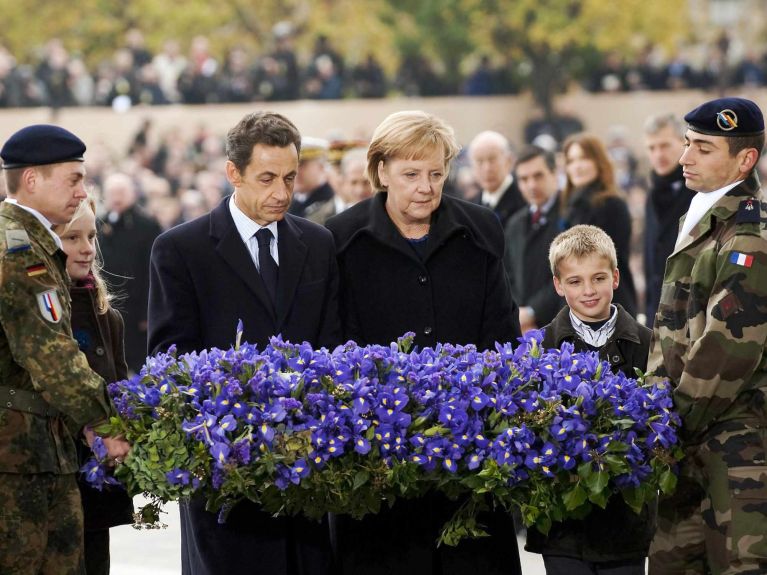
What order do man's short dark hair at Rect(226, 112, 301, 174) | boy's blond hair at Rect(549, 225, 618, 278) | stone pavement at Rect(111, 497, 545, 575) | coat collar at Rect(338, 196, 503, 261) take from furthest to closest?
stone pavement at Rect(111, 497, 545, 575)
boy's blond hair at Rect(549, 225, 618, 278)
coat collar at Rect(338, 196, 503, 261)
man's short dark hair at Rect(226, 112, 301, 174)

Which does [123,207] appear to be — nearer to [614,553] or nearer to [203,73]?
[614,553]

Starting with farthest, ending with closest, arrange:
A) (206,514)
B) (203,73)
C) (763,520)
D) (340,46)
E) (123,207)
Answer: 1. (340,46)
2. (203,73)
3. (123,207)
4. (206,514)
5. (763,520)

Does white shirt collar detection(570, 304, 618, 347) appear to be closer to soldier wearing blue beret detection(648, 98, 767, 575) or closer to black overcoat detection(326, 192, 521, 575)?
black overcoat detection(326, 192, 521, 575)

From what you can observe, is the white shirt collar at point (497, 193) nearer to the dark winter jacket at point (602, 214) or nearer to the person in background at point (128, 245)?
the dark winter jacket at point (602, 214)

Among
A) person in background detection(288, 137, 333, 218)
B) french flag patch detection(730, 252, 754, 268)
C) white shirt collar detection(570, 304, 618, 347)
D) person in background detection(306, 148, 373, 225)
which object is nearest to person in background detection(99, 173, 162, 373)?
person in background detection(288, 137, 333, 218)

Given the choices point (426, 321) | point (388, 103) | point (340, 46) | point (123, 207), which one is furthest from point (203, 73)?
point (426, 321)

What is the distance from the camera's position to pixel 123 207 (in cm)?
1342

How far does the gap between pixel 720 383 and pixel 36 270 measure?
97.3 inches

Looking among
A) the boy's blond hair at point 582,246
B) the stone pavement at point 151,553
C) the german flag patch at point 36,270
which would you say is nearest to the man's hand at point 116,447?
the german flag patch at point 36,270

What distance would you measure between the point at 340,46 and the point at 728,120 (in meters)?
32.3

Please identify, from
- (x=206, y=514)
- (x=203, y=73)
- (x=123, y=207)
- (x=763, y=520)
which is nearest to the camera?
(x=763, y=520)

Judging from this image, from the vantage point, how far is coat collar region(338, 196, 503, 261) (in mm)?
6160

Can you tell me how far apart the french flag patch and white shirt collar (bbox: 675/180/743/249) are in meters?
0.28

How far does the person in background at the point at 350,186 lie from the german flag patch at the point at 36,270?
16.0 feet
